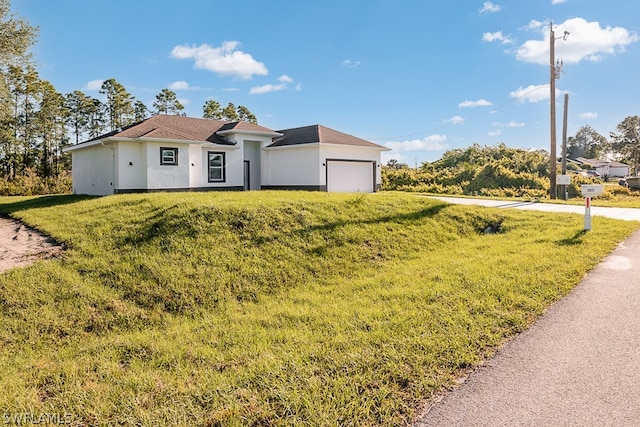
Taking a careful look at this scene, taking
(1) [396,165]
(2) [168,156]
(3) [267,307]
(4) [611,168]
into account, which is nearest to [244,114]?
(1) [396,165]

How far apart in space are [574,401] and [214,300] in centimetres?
470

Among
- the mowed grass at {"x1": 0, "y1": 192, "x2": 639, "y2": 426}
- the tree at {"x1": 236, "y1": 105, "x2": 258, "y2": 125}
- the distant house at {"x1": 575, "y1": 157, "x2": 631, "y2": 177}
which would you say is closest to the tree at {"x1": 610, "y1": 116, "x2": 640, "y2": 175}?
the distant house at {"x1": 575, "y1": 157, "x2": 631, "y2": 177}

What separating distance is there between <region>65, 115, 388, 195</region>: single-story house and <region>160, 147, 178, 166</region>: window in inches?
1.6

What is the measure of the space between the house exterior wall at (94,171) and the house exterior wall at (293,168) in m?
7.43

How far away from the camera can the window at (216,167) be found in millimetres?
19203

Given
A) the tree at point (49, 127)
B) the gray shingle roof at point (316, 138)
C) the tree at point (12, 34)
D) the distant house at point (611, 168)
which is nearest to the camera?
the tree at point (12, 34)

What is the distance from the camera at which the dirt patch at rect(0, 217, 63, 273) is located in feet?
23.8

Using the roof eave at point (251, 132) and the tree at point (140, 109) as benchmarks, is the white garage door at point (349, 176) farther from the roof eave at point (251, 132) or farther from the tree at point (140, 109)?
the tree at point (140, 109)

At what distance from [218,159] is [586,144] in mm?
102558

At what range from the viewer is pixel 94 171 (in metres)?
18.9

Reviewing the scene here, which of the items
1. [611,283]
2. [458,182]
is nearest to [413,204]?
[611,283]

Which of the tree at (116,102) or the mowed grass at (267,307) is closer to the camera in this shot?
the mowed grass at (267,307)

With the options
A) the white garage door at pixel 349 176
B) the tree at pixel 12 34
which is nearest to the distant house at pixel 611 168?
the white garage door at pixel 349 176

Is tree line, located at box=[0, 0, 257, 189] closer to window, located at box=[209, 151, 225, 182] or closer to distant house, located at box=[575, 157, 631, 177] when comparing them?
window, located at box=[209, 151, 225, 182]
